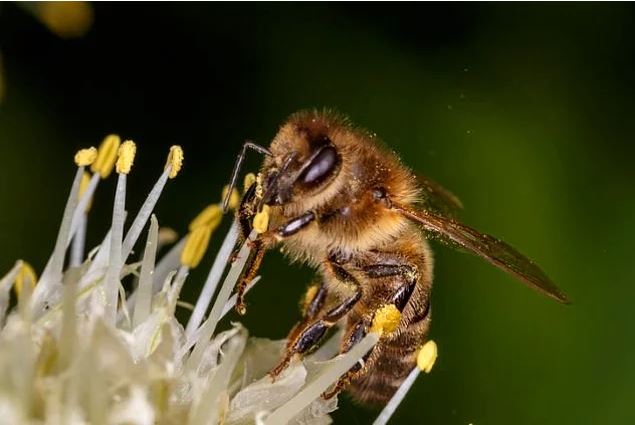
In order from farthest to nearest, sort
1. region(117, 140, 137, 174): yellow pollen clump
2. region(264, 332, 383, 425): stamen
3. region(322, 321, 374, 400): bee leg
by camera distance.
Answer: region(117, 140, 137, 174): yellow pollen clump → region(322, 321, 374, 400): bee leg → region(264, 332, 383, 425): stamen

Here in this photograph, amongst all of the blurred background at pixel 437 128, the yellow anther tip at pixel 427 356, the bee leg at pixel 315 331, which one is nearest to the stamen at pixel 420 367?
the yellow anther tip at pixel 427 356

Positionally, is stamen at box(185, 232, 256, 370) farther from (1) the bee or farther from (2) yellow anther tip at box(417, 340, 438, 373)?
(2) yellow anther tip at box(417, 340, 438, 373)

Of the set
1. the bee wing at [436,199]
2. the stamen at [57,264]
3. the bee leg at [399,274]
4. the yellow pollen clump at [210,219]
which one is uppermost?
the bee wing at [436,199]

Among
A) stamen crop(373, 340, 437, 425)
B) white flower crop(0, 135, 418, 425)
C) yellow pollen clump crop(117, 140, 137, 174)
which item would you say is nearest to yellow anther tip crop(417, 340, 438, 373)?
stamen crop(373, 340, 437, 425)

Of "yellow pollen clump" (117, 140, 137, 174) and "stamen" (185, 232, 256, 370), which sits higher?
"yellow pollen clump" (117, 140, 137, 174)

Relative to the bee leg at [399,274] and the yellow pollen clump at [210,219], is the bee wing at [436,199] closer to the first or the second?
the bee leg at [399,274]

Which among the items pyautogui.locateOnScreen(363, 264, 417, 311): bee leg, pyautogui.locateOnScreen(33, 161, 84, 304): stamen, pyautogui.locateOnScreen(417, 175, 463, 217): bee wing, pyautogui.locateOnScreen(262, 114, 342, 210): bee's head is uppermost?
pyautogui.locateOnScreen(417, 175, 463, 217): bee wing

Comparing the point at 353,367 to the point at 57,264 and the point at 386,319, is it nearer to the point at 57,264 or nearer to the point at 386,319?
the point at 386,319

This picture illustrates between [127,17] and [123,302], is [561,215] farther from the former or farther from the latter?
[123,302]
